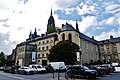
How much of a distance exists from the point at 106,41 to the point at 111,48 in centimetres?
524

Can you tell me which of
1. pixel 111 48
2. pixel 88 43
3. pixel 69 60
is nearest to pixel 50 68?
pixel 69 60

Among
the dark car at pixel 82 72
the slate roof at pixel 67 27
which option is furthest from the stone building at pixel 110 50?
the dark car at pixel 82 72

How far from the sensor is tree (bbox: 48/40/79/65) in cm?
5578

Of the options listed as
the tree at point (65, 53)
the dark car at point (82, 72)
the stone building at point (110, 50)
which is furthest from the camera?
the stone building at point (110, 50)

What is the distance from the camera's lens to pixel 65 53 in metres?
56.0

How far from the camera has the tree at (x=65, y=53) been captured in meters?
55.8

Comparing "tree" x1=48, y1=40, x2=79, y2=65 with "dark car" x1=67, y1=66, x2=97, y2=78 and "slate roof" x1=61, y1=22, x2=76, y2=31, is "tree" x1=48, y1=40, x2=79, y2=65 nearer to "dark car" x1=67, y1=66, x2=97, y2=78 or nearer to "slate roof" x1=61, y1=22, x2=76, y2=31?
"slate roof" x1=61, y1=22, x2=76, y2=31

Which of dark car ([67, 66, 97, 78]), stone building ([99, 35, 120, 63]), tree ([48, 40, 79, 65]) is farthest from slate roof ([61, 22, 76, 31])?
dark car ([67, 66, 97, 78])

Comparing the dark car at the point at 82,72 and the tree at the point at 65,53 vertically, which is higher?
the tree at the point at 65,53

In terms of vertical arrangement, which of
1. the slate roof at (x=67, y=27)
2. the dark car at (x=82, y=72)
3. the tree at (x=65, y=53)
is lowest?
the dark car at (x=82, y=72)

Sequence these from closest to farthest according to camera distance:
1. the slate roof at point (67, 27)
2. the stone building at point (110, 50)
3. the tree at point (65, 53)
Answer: the tree at point (65, 53) → the slate roof at point (67, 27) → the stone building at point (110, 50)

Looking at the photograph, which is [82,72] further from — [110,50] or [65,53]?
[110,50]

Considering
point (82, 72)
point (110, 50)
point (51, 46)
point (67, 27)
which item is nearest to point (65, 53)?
point (67, 27)

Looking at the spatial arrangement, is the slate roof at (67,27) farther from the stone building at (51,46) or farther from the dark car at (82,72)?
the dark car at (82,72)
